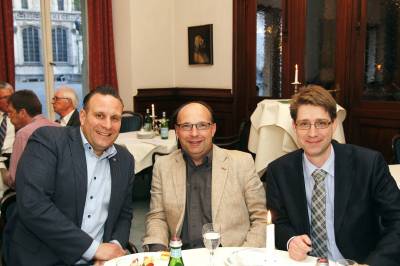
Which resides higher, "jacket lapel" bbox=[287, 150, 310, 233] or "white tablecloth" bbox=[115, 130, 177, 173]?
"jacket lapel" bbox=[287, 150, 310, 233]

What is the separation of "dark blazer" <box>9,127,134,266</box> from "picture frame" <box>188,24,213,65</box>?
16.6 feet

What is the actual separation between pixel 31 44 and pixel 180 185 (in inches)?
205

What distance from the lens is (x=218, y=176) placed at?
2375 mm

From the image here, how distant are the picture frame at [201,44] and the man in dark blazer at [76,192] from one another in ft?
16.2

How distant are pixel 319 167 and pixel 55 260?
132 cm

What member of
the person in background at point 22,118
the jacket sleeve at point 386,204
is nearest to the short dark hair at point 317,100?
the jacket sleeve at point 386,204

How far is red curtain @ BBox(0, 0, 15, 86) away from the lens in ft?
19.6

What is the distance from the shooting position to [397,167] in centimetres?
326

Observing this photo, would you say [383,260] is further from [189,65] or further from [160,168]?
[189,65]

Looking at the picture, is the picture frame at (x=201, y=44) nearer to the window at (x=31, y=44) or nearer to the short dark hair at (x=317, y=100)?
the window at (x=31, y=44)

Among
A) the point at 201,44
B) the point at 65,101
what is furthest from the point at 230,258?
the point at 201,44

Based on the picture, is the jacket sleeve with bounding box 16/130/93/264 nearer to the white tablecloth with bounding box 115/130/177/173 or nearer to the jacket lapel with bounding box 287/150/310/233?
the jacket lapel with bounding box 287/150/310/233

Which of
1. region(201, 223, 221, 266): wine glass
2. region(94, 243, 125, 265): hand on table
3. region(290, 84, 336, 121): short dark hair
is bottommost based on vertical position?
region(94, 243, 125, 265): hand on table

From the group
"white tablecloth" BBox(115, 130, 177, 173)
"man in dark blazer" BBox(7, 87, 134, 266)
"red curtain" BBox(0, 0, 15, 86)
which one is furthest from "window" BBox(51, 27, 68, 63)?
"man in dark blazer" BBox(7, 87, 134, 266)
